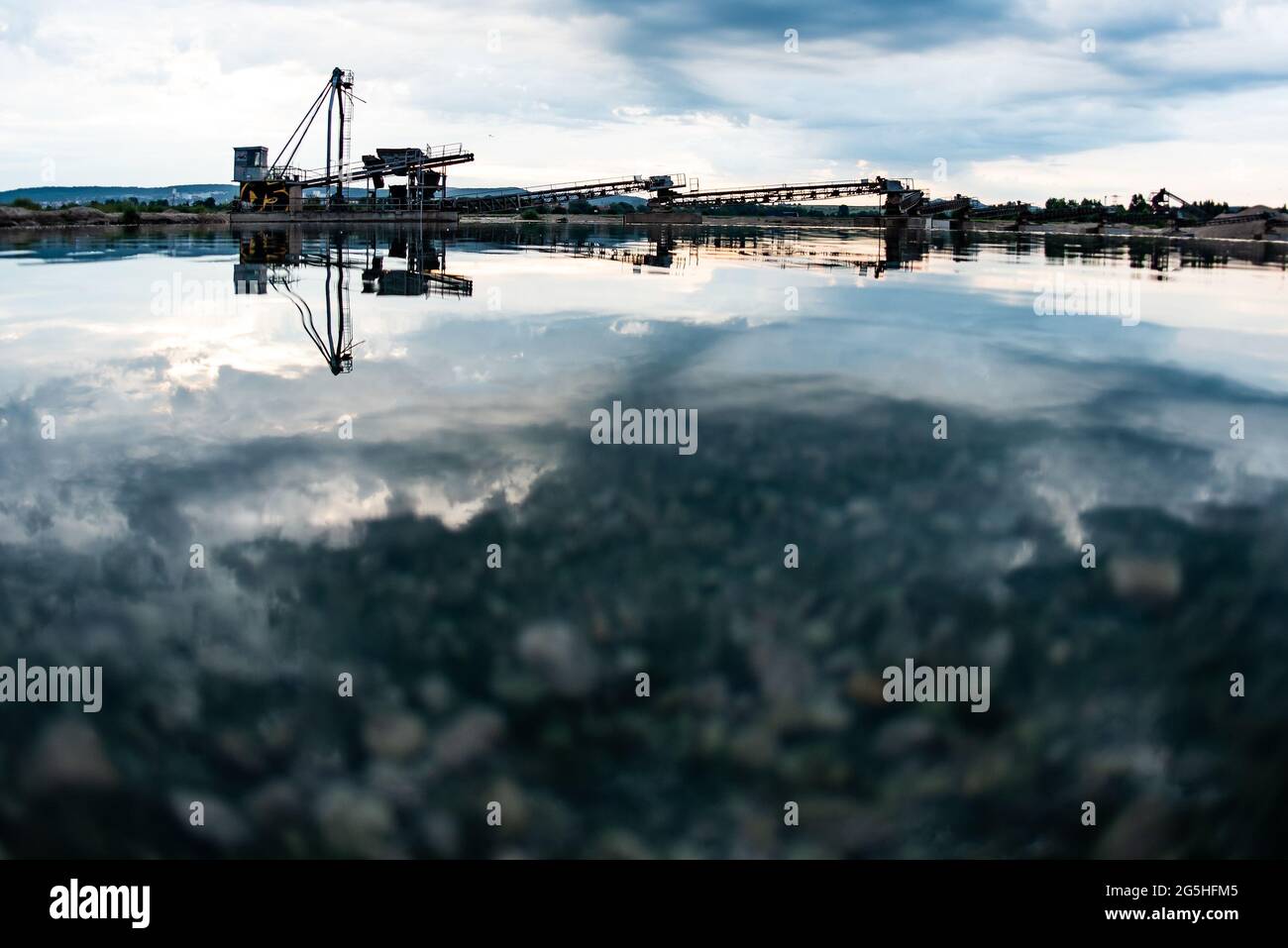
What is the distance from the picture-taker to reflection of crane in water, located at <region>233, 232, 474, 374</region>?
67.6 ft

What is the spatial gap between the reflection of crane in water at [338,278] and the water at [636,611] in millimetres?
3512

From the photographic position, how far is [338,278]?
1382 inches

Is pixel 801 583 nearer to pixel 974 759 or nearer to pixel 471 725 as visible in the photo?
pixel 974 759

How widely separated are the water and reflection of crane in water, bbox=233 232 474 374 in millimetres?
3512

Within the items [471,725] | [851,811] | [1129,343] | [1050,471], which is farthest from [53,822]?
[1129,343]

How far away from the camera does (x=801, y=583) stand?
29.4 feet

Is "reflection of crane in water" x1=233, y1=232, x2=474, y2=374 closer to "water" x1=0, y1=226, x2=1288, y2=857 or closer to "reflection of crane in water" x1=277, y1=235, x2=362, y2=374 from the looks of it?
"reflection of crane in water" x1=277, y1=235, x2=362, y2=374

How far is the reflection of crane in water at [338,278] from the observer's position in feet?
67.6
